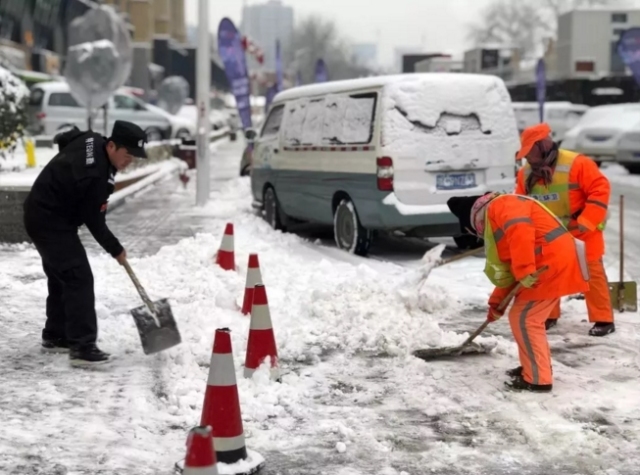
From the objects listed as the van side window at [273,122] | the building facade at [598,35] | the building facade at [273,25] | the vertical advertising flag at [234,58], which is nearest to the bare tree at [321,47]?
the building facade at [273,25]

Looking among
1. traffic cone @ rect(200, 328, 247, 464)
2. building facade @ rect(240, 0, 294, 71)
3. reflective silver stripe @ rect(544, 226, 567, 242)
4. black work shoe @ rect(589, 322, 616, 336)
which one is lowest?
black work shoe @ rect(589, 322, 616, 336)

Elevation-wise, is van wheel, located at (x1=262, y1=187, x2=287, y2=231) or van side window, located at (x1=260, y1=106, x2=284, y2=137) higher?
van side window, located at (x1=260, y1=106, x2=284, y2=137)

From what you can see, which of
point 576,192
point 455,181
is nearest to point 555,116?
point 455,181

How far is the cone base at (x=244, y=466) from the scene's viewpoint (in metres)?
3.91

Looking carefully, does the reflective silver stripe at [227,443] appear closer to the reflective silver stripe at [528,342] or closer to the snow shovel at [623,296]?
the reflective silver stripe at [528,342]

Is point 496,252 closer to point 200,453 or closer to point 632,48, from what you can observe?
point 200,453

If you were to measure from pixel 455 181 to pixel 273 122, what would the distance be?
12.6 feet

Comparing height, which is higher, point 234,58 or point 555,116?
point 234,58

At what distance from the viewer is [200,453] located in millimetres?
3088

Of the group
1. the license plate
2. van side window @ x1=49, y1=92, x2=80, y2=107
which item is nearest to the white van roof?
the license plate

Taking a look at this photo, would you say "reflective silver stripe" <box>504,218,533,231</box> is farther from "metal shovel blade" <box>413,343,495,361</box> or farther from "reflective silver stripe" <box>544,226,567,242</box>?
"metal shovel blade" <box>413,343,495,361</box>

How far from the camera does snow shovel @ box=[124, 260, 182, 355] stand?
5.65m

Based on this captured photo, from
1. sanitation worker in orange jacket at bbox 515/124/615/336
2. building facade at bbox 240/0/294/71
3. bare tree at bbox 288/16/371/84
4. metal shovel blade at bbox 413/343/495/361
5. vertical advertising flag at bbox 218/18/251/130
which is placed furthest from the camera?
building facade at bbox 240/0/294/71

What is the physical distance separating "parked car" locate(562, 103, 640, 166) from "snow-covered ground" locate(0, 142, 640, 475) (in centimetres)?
1690
